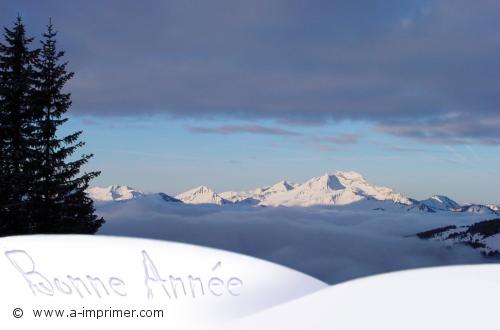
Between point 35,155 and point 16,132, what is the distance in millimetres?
1993

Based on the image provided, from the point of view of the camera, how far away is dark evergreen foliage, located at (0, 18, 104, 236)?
33.6 m

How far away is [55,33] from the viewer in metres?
38.4

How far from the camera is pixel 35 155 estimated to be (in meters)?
35.0

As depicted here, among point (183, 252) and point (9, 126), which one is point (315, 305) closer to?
point (183, 252)

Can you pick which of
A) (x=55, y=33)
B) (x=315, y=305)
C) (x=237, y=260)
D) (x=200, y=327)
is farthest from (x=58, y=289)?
(x=55, y=33)

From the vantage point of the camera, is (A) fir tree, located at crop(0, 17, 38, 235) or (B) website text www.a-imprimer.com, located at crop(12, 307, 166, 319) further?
(A) fir tree, located at crop(0, 17, 38, 235)

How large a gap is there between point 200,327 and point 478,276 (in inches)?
167

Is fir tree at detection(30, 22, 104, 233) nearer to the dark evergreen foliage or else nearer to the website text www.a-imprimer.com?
the dark evergreen foliage

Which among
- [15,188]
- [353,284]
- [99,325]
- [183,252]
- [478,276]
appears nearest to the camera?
[478,276]

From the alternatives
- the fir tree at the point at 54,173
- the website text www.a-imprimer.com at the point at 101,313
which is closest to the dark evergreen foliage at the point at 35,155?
the fir tree at the point at 54,173

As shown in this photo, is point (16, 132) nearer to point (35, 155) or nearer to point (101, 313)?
point (35, 155)

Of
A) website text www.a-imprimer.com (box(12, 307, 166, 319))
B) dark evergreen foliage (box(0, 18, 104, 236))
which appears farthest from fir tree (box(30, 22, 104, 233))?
website text www.a-imprimer.com (box(12, 307, 166, 319))

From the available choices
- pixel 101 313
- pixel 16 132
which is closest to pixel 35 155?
pixel 16 132

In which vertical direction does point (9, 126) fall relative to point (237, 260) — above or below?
above
